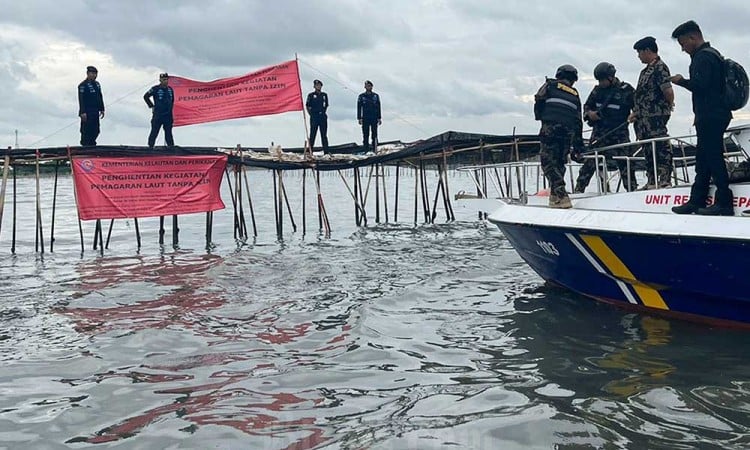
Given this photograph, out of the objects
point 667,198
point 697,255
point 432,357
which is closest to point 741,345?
point 697,255

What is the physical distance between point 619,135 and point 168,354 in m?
5.53

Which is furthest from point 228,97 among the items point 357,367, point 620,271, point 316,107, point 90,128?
point 357,367

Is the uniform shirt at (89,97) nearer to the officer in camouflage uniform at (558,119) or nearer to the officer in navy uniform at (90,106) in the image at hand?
the officer in navy uniform at (90,106)

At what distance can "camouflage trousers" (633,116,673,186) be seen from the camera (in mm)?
6980

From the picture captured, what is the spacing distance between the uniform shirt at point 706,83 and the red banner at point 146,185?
968 centimetres

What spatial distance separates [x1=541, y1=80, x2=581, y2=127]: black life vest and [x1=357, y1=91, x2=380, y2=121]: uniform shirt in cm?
1103

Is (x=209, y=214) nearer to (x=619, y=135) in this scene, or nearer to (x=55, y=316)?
(x=55, y=316)

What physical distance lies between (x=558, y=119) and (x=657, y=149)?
1027 millimetres

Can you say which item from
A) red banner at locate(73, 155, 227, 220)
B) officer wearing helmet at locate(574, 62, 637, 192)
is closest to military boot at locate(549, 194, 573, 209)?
officer wearing helmet at locate(574, 62, 637, 192)

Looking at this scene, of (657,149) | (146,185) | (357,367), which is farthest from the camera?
(146,185)

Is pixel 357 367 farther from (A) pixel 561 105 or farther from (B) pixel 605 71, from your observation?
(B) pixel 605 71

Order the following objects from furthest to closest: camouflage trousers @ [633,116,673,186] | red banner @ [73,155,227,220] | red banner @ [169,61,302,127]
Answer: red banner @ [169,61,302,127] → red banner @ [73,155,227,220] → camouflage trousers @ [633,116,673,186]

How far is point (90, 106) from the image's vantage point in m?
13.9

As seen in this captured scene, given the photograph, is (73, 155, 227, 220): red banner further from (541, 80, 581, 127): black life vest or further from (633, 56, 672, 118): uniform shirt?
(633, 56, 672, 118): uniform shirt
